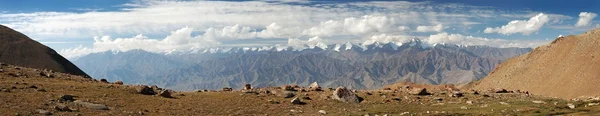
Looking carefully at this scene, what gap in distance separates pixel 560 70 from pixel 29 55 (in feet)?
658

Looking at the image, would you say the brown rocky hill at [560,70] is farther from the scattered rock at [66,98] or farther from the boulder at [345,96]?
the scattered rock at [66,98]

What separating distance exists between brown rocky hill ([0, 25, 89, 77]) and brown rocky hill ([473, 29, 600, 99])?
164 m

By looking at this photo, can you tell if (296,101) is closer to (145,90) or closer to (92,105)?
(145,90)

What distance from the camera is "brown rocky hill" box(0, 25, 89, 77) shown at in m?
177

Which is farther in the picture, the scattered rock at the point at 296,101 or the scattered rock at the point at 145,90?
the scattered rock at the point at 296,101

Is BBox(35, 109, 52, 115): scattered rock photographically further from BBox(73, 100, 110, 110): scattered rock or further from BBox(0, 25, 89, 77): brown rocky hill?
BBox(0, 25, 89, 77): brown rocky hill

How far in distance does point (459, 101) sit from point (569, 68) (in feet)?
391

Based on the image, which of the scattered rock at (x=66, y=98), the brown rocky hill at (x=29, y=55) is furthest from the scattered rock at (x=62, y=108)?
the brown rocky hill at (x=29, y=55)

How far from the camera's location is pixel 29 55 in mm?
186250

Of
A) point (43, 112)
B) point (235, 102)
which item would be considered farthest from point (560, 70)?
point (43, 112)

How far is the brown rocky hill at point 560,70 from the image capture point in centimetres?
14738

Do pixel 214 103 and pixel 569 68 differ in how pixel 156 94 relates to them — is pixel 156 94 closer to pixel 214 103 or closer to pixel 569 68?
pixel 214 103

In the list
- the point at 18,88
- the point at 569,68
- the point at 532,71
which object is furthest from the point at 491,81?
the point at 18,88

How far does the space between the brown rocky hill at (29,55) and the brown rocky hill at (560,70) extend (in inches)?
6461
